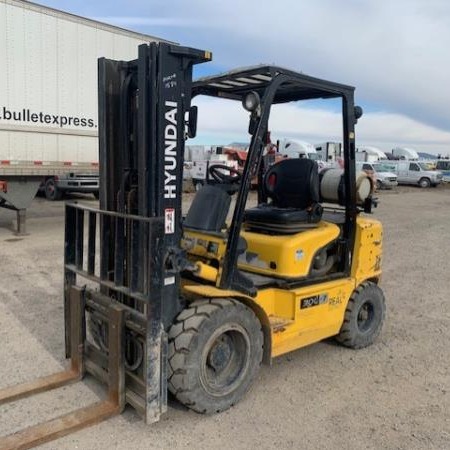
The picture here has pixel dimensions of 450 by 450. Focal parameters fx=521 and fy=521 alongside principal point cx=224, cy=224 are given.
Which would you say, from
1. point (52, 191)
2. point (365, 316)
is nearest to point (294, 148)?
point (52, 191)

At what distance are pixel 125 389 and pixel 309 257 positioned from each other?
6.06 feet

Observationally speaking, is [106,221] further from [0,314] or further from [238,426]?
[0,314]

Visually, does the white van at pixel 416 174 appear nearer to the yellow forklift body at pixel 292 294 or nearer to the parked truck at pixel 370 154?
the parked truck at pixel 370 154

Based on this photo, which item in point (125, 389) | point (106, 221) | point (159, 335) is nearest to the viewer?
point (159, 335)

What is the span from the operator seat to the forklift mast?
118cm

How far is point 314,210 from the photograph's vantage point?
4.61 metres

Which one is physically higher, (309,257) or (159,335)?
(309,257)

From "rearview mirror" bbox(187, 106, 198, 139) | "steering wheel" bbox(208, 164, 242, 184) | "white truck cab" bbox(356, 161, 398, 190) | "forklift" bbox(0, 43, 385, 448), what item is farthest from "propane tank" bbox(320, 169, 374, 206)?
"white truck cab" bbox(356, 161, 398, 190)

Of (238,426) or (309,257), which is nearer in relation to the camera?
(238,426)

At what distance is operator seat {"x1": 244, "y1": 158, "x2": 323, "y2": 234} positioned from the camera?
454 centimetres

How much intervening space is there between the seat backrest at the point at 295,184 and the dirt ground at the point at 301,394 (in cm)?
144

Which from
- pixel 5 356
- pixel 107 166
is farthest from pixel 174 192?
pixel 5 356

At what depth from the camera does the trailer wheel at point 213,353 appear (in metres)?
3.46

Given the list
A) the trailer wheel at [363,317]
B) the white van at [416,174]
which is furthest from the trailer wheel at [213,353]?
the white van at [416,174]
